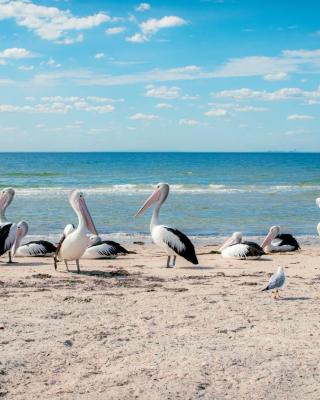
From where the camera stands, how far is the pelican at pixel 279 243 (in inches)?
430

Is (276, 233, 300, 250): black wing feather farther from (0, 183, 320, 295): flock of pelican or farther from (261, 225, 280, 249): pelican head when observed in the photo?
(261, 225, 280, 249): pelican head

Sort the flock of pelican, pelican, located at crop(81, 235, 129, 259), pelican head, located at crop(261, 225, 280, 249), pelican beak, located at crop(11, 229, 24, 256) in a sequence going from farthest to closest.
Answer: pelican head, located at crop(261, 225, 280, 249), pelican, located at crop(81, 235, 129, 259), pelican beak, located at crop(11, 229, 24, 256), the flock of pelican

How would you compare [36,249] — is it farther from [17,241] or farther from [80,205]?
[80,205]

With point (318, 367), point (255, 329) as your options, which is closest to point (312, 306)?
point (255, 329)

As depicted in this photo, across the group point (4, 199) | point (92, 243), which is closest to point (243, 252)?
point (92, 243)

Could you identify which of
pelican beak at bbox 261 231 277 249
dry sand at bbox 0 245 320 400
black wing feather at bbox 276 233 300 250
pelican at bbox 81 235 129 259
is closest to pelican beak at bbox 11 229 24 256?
pelican at bbox 81 235 129 259

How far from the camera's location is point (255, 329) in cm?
492

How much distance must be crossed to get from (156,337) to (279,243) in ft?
21.8

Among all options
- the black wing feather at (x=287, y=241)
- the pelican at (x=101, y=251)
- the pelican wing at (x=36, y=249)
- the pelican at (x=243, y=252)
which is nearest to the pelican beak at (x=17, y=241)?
the pelican wing at (x=36, y=249)

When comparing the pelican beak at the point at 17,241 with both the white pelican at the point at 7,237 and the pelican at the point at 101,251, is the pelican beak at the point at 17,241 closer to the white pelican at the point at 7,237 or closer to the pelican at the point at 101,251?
the white pelican at the point at 7,237

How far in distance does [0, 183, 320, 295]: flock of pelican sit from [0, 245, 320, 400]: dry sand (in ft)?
1.50

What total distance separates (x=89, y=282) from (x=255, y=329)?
2.66m

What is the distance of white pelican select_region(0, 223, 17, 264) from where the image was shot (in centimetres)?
859

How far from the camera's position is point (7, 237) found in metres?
8.63
